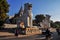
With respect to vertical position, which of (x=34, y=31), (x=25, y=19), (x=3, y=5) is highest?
(x=3, y=5)

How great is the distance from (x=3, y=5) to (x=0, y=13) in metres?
3.03

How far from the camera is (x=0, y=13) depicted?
141ft

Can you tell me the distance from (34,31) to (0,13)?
9322 mm

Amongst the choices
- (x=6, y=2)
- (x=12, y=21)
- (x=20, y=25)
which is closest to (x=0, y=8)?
(x=6, y=2)

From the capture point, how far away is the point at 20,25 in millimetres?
48000

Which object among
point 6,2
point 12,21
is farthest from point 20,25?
point 12,21

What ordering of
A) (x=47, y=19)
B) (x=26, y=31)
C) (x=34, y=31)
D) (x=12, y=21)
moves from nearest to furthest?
(x=26, y=31)
(x=34, y=31)
(x=47, y=19)
(x=12, y=21)

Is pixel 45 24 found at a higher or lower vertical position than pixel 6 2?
lower

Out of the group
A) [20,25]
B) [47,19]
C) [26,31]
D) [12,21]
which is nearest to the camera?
[26,31]

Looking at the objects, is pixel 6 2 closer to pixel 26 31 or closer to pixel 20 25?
pixel 20 25

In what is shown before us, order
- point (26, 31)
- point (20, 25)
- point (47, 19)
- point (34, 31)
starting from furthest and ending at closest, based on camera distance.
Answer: point (47, 19) → point (20, 25) → point (34, 31) → point (26, 31)

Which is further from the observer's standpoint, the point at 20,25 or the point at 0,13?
the point at 20,25

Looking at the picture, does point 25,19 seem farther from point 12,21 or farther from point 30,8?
point 12,21

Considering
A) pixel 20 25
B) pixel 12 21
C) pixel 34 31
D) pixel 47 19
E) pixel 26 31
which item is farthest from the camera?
pixel 12 21
